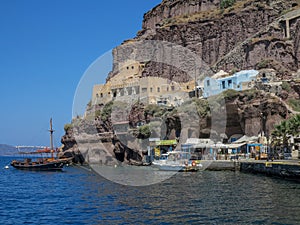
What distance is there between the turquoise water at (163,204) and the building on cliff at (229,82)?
1611 inches

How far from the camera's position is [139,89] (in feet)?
370

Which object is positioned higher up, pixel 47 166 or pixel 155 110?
pixel 155 110

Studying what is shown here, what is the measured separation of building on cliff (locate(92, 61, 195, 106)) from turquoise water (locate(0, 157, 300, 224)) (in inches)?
2285

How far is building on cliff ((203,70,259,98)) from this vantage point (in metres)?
87.0

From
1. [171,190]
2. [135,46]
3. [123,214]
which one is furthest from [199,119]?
[135,46]

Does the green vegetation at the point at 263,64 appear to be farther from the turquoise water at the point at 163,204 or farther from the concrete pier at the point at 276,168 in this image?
the turquoise water at the point at 163,204

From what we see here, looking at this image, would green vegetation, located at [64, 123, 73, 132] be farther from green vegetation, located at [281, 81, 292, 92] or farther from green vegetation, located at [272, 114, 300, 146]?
green vegetation, located at [272, 114, 300, 146]

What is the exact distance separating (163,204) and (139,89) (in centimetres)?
8009

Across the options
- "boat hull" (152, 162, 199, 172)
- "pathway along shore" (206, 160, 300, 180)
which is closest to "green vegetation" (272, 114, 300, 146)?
"pathway along shore" (206, 160, 300, 180)

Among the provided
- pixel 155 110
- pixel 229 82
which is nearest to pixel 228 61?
pixel 229 82

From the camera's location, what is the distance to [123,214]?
30.3 m

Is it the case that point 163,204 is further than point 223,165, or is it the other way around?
point 223,165

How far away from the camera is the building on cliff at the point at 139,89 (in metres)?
107

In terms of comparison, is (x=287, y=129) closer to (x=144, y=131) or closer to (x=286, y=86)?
(x=286, y=86)
